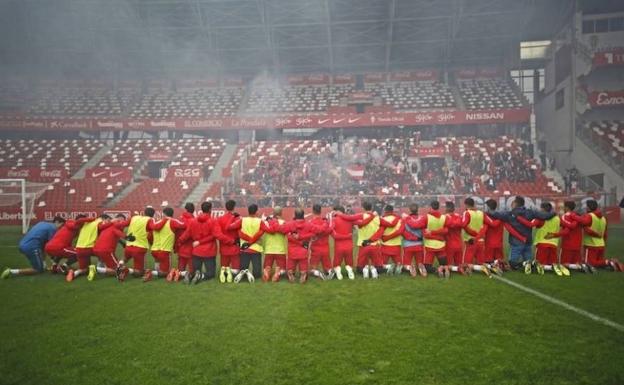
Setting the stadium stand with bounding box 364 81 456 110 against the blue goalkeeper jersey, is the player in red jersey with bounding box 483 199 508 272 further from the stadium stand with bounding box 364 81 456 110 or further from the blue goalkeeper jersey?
the stadium stand with bounding box 364 81 456 110

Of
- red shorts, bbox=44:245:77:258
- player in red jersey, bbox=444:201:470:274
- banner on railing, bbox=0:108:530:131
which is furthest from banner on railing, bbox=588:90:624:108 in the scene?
red shorts, bbox=44:245:77:258

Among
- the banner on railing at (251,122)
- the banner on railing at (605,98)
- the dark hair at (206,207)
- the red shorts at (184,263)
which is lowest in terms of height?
the red shorts at (184,263)

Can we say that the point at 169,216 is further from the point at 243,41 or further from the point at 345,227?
the point at 243,41

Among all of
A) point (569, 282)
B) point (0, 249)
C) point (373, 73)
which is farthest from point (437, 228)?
point (373, 73)

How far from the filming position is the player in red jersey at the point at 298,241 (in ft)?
22.7

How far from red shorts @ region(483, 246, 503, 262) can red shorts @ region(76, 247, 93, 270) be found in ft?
25.9

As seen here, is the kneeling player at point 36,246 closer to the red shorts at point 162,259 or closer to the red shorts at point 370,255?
the red shorts at point 162,259

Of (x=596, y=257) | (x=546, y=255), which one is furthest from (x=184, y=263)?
(x=596, y=257)

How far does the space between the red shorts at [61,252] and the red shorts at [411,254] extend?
670cm

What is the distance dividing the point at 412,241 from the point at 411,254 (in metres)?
0.28

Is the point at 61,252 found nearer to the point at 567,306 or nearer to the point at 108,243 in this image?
the point at 108,243

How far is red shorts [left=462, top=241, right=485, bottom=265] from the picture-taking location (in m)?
7.45

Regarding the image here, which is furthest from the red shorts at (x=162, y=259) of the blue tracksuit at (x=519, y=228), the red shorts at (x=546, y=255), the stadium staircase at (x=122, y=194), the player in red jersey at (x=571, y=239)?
the stadium staircase at (x=122, y=194)

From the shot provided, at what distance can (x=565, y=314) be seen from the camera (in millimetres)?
4883
